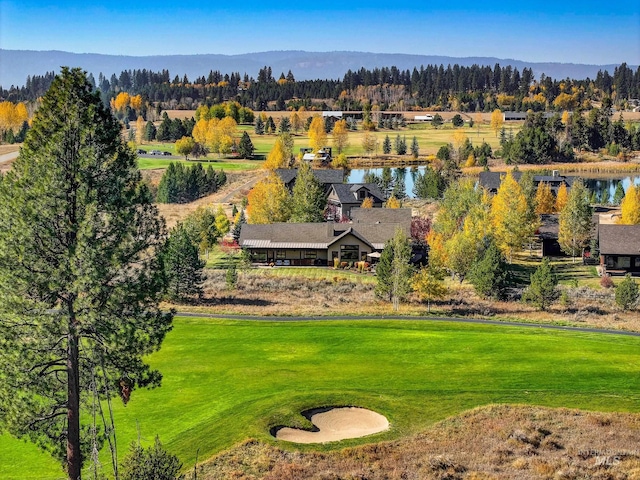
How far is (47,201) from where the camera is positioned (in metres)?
23.6

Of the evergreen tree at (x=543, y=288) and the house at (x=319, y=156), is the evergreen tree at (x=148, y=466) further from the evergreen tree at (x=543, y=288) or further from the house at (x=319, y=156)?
the house at (x=319, y=156)

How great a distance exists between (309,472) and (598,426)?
43.9 ft

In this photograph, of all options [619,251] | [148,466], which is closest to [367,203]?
[619,251]

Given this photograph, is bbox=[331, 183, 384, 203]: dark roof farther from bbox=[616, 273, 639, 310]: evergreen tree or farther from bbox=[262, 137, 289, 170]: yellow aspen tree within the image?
bbox=[616, 273, 639, 310]: evergreen tree

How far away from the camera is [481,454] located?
101 feet

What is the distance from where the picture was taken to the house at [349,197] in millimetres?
110688

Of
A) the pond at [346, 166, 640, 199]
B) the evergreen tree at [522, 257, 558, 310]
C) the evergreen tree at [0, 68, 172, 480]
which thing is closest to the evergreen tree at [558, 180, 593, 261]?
the evergreen tree at [522, 257, 558, 310]

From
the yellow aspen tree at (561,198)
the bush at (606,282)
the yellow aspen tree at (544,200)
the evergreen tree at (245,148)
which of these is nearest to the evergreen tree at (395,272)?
the bush at (606,282)

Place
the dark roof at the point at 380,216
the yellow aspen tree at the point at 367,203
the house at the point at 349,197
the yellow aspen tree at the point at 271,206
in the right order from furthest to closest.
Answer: the house at the point at 349,197
the yellow aspen tree at the point at 367,203
the yellow aspen tree at the point at 271,206
the dark roof at the point at 380,216

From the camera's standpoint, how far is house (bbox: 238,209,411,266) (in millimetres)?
84000

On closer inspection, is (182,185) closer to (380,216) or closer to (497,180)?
(380,216)

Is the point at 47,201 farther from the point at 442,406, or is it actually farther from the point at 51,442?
the point at 442,406

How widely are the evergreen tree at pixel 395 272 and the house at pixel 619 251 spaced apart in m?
26.2

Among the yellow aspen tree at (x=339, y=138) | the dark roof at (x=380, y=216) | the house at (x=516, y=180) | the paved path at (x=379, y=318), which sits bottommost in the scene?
the paved path at (x=379, y=318)
